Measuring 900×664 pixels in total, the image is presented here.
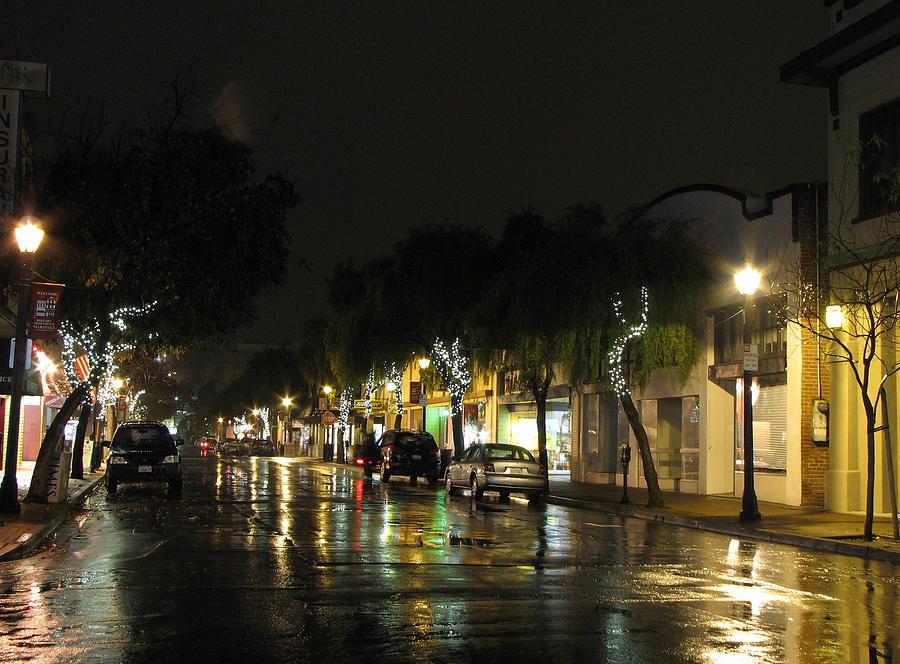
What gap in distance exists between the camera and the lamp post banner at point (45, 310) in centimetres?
1920

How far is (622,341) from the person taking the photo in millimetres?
23891

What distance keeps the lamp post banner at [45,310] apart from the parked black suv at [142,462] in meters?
6.88

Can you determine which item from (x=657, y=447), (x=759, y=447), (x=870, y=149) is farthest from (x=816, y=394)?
(x=657, y=447)

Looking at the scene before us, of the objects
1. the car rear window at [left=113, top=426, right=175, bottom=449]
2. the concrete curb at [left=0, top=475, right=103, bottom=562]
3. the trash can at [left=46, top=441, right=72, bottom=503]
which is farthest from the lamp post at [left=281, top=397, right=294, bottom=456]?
the trash can at [left=46, top=441, right=72, bottom=503]

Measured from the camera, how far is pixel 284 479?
113 ft

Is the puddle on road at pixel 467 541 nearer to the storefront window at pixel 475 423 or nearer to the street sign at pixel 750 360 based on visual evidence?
the street sign at pixel 750 360

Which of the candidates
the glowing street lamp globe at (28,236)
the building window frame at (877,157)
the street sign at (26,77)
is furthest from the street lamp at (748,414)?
the street sign at (26,77)

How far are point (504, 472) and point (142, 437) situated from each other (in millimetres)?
10049

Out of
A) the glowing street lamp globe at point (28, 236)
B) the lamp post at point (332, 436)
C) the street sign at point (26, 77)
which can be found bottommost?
the lamp post at point (332, 436)

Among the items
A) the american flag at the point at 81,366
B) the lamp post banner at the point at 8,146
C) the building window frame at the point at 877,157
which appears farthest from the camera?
the american flag at the point at 81,366

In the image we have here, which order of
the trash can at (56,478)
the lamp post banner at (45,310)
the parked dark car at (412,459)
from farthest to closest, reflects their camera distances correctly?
the parked dark car at (412,459)
the trash can at (56,478)
the lamp post banner at (45,310)

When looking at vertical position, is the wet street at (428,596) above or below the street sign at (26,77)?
below

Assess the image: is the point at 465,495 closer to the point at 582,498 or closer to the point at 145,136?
the point at 582,498

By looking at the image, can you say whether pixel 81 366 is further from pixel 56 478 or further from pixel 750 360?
pixel 750 360
